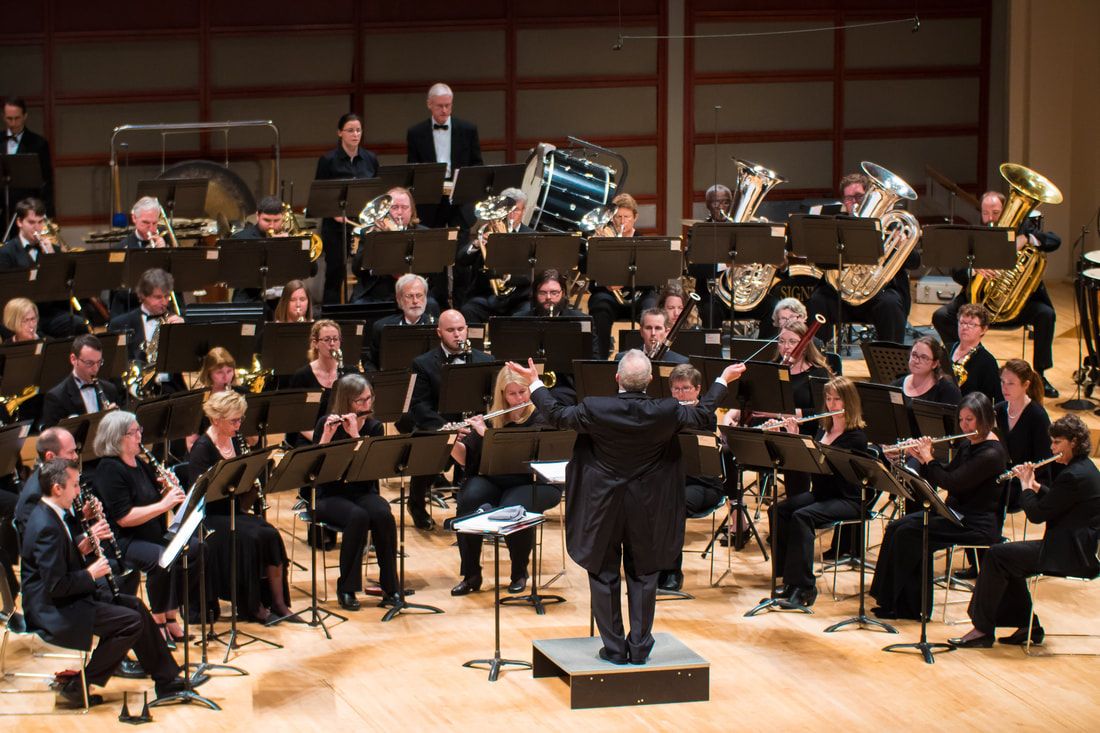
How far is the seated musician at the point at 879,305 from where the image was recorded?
10.2m

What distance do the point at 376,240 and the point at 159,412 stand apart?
7.99 ft

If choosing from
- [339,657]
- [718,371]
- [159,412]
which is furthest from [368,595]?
[718,371]

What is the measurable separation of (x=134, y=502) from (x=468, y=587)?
6.06 ft

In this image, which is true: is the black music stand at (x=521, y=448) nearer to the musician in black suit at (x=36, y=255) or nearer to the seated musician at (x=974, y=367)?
the seated musician at (x=974, y=367)

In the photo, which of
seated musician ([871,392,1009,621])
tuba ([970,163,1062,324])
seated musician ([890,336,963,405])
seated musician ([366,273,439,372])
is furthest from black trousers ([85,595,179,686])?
tuba ([970,163,1062,324])

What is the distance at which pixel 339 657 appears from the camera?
6.94 m

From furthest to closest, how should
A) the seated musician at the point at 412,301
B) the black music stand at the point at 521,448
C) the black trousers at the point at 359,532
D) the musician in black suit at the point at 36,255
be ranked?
the musician in black suit at the point at 36,255 < the seated musician at the point at 412,301 < the black trousers at the point at 359,532 < the black music stand at the point at 521,448

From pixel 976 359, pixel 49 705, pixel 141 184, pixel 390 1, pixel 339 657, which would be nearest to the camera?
pixel 49 705

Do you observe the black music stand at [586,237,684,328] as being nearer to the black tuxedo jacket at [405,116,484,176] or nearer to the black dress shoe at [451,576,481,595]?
the black tuxedo jacket at [405,116,484,176]

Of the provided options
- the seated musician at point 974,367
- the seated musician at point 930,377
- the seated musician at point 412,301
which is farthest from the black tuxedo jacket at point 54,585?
the seated musician at point 974,367

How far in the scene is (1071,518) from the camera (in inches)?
269

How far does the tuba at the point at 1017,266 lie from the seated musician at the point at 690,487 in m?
2.99

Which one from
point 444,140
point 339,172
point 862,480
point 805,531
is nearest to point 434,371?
point 805,531

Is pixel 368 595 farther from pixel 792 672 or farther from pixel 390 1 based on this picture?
pixel 390 1
